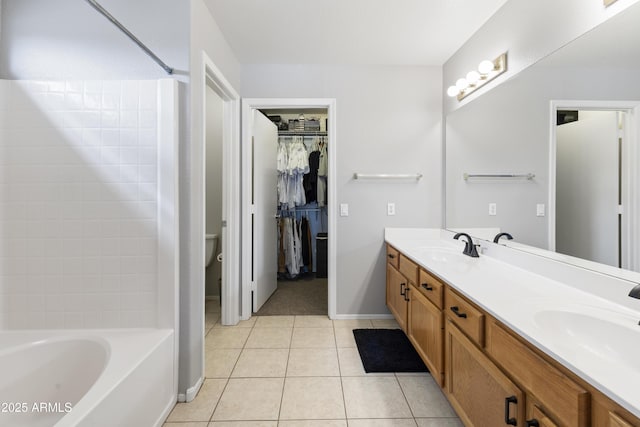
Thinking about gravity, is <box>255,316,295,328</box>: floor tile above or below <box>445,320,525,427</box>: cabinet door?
below

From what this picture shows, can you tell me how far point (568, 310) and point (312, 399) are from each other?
136 centimetres

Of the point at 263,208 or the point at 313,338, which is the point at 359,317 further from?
the point at 263,208

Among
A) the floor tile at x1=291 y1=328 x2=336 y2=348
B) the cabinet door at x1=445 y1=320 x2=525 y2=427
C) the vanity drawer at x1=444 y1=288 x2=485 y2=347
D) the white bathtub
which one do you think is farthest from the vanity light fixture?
the white bathtub

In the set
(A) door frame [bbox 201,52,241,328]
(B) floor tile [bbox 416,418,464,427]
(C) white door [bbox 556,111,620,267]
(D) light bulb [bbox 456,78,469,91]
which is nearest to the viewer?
(C) white door [bbox 556,111,620,267]

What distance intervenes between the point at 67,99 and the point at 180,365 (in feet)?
5.36

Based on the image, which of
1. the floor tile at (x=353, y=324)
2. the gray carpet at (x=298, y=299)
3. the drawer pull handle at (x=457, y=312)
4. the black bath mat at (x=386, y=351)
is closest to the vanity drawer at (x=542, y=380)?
the drawer pull handle at (x=457, y=312)

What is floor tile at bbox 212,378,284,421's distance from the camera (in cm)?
156

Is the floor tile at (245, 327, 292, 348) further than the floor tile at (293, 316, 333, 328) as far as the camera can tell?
No

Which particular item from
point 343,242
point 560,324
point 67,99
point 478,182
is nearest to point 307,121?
point 343,242

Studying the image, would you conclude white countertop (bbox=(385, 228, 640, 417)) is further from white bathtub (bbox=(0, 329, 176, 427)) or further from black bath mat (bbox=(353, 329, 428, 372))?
white bathtub (bbox=(0, 329, 176, 427))

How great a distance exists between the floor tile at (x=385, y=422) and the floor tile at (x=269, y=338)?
34.8 inches

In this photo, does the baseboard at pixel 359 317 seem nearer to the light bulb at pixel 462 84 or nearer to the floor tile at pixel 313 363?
the floor tile at pixel 313 363

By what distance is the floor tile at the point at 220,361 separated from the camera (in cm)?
194

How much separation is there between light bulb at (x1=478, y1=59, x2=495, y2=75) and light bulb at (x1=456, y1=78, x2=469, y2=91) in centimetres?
21
